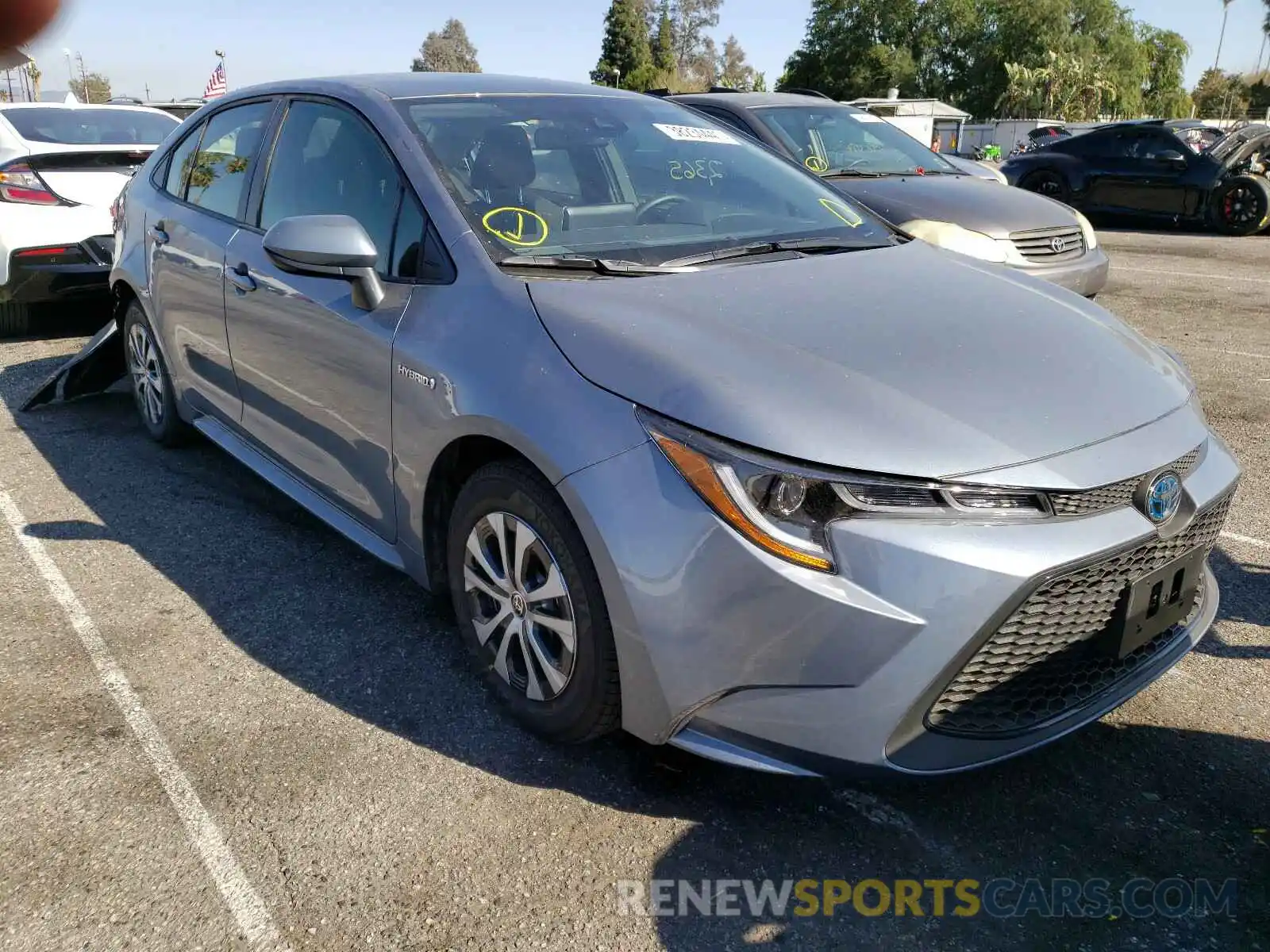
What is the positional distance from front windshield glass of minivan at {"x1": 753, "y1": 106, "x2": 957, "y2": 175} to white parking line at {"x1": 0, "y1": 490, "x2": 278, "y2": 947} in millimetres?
5639

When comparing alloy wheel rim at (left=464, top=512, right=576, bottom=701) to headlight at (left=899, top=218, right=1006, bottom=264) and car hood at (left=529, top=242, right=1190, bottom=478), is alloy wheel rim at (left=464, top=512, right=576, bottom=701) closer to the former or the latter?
car hood at (left=529, top=242, right=1190, bottom=478)

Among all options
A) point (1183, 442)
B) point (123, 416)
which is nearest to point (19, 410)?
point (123, 416)

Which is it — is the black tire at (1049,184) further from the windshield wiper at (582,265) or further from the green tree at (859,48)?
the green tree at (859,48)

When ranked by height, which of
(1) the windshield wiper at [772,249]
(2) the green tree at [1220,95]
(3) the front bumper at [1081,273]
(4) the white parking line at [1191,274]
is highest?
(2) the green tree at [1220,95]

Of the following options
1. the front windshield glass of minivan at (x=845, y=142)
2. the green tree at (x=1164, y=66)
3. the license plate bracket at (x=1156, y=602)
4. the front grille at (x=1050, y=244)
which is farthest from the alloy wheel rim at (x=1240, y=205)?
the green tree at (x=1164, y=66)

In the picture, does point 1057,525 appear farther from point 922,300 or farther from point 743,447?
point 922,300

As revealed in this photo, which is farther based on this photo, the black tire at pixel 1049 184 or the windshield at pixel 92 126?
the black tire at pixel 1049 184

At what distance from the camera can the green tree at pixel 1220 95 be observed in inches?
2832

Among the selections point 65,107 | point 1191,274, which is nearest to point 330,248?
point 65,107

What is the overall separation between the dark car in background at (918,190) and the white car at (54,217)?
417 cm

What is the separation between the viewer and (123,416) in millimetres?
5660

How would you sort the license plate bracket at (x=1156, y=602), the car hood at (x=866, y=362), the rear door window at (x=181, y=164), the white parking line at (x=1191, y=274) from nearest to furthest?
1. the car hood at (x=866, y=362)
2. the license plate bracket at (x=1156, y=602)
3. the rear door window at (x=181, y=164)
4. the white parking line at (x=1191, y=274)

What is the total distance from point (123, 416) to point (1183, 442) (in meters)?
5.16

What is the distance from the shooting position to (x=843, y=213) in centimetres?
355
